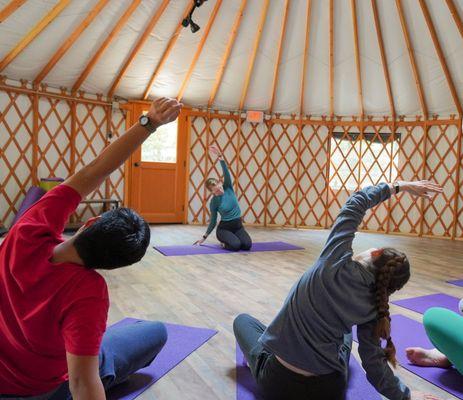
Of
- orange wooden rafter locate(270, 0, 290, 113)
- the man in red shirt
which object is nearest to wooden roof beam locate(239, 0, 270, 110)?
orange wooden rafter locate(270, 0, 290, 113)

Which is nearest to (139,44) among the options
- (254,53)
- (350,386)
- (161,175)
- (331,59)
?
(254,53)

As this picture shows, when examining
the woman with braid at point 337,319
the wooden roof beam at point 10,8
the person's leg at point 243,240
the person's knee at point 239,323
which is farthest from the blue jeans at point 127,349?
the wooden roof beam at point 10,8

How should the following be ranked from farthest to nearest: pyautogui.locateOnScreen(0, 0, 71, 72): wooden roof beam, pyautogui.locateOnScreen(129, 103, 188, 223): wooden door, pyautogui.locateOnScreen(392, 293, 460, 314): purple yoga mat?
1. pyautogui.locateOnScreen(129, 103, 188, 223): wooden door
2. pyautogui.locateOnScreen(0, 0, 71, 72): wooden roof beam
3. pyautogui.locateOnScreen(392, 293, 460, 314): purple yoga mat

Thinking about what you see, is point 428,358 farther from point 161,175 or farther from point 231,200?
point 161,175

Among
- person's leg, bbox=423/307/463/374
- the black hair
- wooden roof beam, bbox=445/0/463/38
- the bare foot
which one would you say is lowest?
the bare foot

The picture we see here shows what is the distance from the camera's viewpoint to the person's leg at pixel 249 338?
1.45m

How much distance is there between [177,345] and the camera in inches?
77.8

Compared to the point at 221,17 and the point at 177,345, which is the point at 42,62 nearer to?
the point at 221,17

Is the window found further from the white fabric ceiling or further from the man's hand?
the man's hand

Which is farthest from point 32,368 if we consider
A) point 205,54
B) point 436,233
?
point 436,233

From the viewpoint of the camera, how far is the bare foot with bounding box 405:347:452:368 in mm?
1841

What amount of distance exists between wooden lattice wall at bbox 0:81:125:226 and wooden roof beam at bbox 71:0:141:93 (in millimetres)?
297

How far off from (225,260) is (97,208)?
→ 2.96 metres

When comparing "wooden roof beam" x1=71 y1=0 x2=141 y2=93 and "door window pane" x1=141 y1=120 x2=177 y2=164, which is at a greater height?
"wooden roof beam" x1=71 y1=0 x2=141 y2=93
